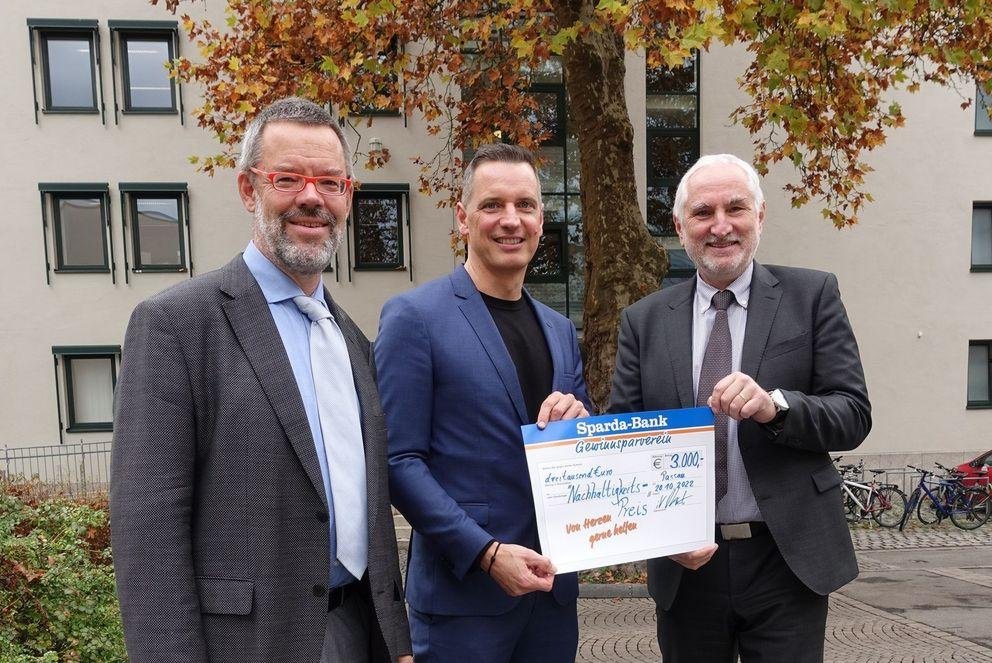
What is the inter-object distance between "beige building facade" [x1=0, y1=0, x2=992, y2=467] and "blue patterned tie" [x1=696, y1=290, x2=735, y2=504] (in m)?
13.9

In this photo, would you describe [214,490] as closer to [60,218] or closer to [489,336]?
[489,336]

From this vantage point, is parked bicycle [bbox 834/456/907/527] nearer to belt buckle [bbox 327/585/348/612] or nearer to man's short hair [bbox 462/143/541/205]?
man's short hair [bbox 462/143/541/205]

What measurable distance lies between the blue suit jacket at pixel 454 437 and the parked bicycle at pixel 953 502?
48.2 ft

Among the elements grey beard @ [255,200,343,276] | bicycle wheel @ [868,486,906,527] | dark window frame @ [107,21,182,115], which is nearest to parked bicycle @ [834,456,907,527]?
bicycle wheel @ [868,486,906,527]

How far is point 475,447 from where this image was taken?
2.55 meters

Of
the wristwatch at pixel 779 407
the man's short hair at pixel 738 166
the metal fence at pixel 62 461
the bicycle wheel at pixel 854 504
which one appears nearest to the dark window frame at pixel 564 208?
the bicycle wheel at pixel 854 504

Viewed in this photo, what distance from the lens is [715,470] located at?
267 centimetres

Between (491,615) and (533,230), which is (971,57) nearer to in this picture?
(533,230)

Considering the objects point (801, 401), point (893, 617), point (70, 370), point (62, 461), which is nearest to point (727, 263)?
point (801, 401)

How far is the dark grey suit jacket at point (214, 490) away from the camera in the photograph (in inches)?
70.5

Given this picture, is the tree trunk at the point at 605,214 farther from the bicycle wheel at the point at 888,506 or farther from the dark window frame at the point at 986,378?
the dark window frame at the point at 986,378

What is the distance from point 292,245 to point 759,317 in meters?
1.73

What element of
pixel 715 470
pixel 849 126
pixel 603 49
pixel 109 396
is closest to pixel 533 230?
pixel 715 470

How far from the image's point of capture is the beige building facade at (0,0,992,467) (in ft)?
52.4
